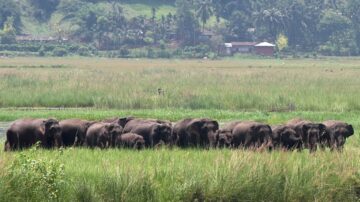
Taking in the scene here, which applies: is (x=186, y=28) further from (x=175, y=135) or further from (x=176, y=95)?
(x=175, y=135)

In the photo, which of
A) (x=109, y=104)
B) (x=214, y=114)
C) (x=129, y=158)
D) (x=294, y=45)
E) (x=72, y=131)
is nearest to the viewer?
(x=129, y=158)

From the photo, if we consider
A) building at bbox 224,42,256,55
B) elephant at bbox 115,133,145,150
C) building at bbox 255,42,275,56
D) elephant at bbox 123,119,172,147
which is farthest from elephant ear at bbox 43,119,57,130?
building at bbox 224,42,256,55

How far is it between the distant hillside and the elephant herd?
5393 inches

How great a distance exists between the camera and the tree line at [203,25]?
153 metres

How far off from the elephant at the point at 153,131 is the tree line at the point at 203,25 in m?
116

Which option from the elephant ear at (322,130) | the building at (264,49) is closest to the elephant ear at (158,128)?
the elephant ear at (322,130)

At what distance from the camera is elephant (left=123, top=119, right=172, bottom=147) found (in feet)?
85.1

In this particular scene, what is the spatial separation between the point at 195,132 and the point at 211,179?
330 inches

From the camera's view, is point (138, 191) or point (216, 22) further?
point (216, 22)

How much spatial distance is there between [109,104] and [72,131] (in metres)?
16.1

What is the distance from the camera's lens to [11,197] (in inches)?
688

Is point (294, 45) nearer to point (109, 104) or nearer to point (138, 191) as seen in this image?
point (109, 104)

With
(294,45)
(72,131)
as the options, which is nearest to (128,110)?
(72,131)

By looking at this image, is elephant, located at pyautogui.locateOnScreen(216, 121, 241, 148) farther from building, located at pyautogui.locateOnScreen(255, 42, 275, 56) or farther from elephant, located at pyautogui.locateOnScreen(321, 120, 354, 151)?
building, located at pyautogui.locateOnScreen(255, 42, 275, 56)
